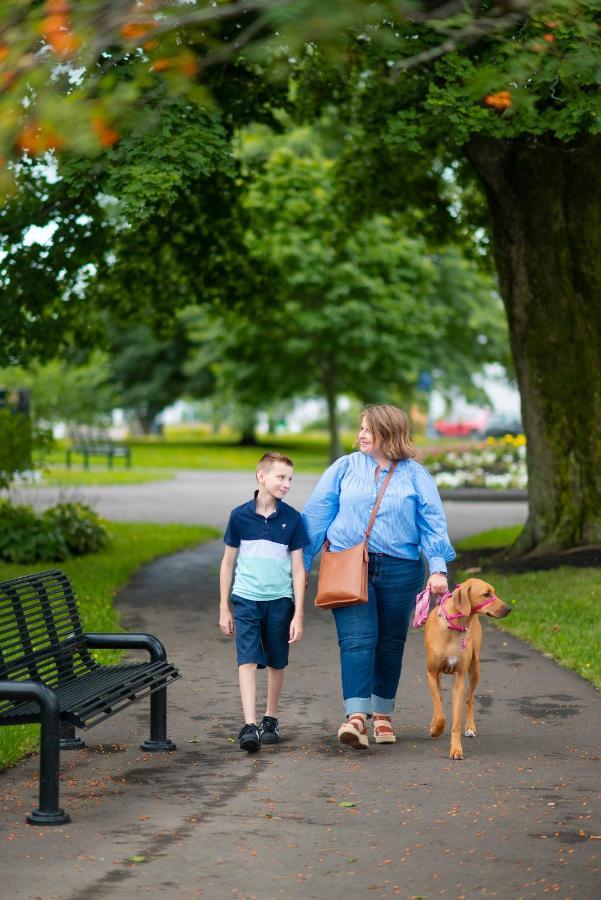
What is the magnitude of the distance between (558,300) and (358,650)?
9.21 metres

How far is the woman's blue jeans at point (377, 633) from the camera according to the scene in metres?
7.53

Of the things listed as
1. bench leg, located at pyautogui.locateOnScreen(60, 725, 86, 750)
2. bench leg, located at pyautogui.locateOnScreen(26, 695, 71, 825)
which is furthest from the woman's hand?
bench leg, located at pyautogui.locateOnScreen(26, 695, 71, 825)

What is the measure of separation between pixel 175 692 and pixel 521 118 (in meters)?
6.32

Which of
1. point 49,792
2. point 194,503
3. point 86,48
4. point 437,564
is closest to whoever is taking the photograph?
point 86,48

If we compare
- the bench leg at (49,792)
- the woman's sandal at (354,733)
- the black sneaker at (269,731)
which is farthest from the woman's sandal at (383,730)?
the bench leg at (49,792)

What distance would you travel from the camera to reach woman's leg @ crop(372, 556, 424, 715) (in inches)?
300

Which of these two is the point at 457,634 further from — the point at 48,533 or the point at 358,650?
the point at 48,533

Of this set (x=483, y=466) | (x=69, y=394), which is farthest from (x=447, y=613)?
(x=69, y=394)

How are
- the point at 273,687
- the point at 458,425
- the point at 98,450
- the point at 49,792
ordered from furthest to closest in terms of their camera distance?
1. the point at 458,425
2. the point at 98,450
3. the point at 273,687
4. the point at 49,792

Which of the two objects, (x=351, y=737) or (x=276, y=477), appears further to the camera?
(x=276, y=477)

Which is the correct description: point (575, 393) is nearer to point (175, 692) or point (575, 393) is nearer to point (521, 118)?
point (521, 118)

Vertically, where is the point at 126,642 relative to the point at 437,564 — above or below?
below

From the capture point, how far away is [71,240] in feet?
53.6

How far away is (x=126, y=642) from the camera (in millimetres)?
7797
